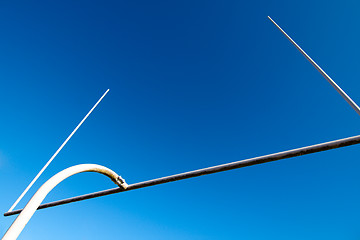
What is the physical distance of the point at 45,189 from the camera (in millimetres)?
1773

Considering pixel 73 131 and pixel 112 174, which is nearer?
pixel 112 174

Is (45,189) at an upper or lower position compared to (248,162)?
lower

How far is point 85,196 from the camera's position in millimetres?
2875

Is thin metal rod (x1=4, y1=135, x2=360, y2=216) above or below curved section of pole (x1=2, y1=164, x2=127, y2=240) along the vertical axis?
above

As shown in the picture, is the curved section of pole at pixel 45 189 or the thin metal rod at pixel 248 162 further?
the thin metal rod at pixel 248 162

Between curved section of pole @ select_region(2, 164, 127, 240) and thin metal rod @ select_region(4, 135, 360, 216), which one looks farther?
thin metal rod @ select_region(4, 135, 360, 216)

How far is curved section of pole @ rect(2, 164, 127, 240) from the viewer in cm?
146

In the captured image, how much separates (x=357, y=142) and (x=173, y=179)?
5.59ft

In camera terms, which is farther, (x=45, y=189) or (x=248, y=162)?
(x=248, y=162)

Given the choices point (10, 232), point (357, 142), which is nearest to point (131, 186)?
point (10, 232)

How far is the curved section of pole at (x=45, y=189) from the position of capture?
146 centimetres

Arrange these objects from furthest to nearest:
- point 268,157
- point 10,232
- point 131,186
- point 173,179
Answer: point 131,186 → point 173,179 → point 268,157 → point 10,232

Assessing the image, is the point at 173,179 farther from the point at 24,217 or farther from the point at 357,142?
the point at 357,142

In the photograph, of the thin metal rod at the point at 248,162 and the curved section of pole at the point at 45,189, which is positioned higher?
the thin metal rod at the point at 248,162
